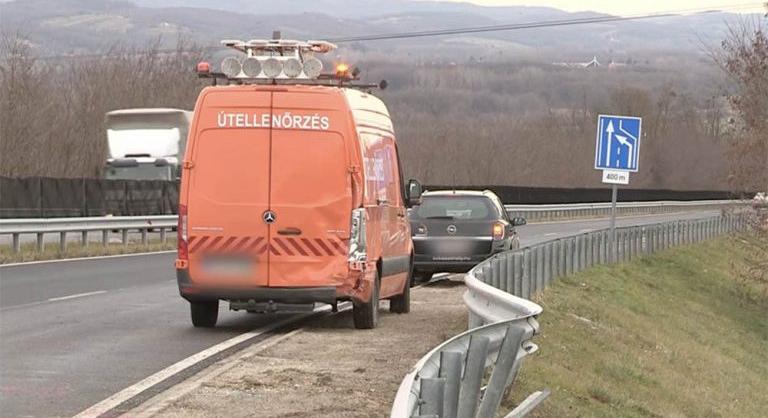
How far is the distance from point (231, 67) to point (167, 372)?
4423mm

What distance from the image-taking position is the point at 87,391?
31.7 feet

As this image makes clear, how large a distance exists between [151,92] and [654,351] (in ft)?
151

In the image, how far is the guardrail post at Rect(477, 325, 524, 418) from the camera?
25.5ft

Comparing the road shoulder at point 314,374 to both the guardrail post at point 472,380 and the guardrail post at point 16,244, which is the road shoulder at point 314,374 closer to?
the guardrail post at point 472,380

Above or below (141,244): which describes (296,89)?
above

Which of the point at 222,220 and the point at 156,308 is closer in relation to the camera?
the point at 222,220

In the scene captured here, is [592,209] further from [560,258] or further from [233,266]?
[233,266]

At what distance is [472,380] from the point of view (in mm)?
7293

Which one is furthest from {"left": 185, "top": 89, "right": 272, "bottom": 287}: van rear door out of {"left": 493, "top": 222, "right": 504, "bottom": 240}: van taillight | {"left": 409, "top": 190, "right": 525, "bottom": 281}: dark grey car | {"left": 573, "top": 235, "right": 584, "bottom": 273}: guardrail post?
{"left": 573, "top": 235, "right": 584, "bottom": 273}: guardrail post

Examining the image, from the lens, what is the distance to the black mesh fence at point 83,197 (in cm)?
3177

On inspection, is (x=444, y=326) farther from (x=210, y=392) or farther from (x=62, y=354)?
(x=210, y=392)

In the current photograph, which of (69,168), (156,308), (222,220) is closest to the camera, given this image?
(222,220)

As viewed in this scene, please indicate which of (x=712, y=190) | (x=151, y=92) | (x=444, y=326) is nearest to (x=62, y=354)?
(x=444, y=326)

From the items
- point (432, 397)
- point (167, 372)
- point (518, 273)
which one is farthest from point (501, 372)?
point (518, 273)
